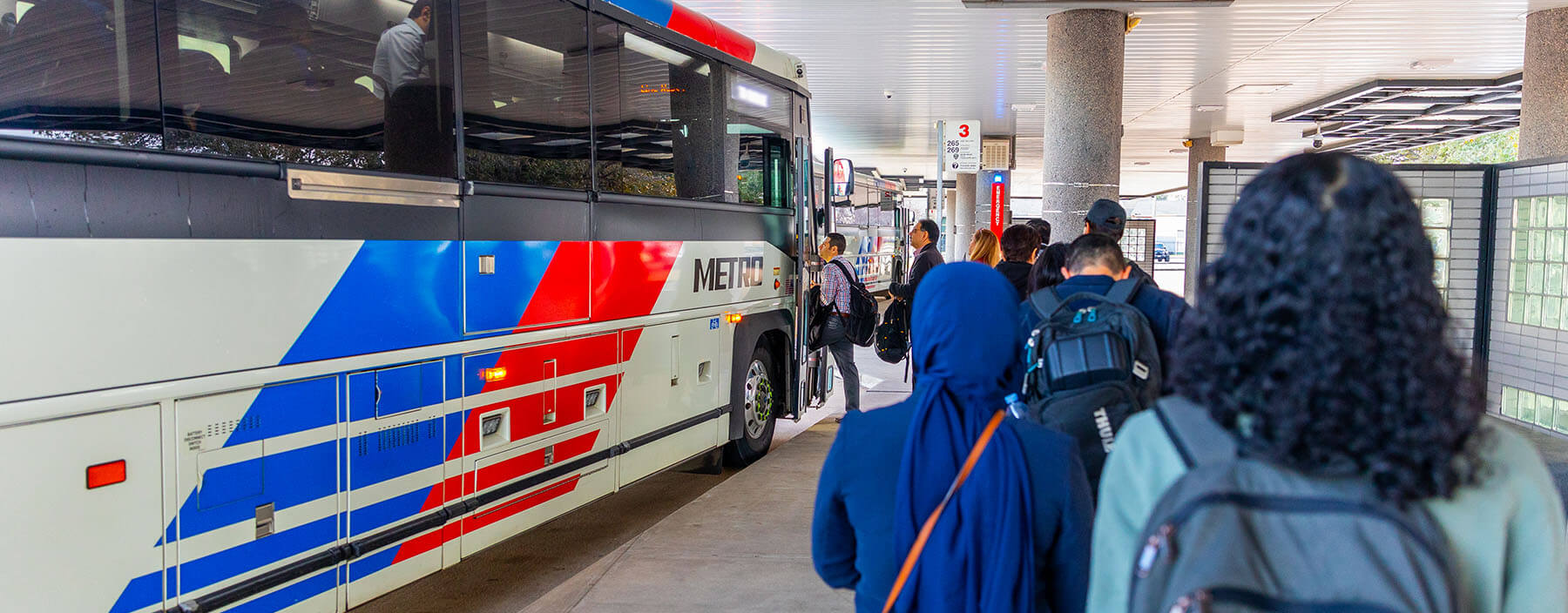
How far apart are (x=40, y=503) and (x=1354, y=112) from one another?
74.7 ft

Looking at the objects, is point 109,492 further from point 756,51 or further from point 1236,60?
point 1236,60

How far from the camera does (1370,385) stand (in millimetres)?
1388

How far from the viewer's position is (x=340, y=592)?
444 cm

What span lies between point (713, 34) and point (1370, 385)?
6.65 m

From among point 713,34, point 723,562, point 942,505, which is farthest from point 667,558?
point 942,505

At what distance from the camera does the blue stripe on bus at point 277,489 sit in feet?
12.3

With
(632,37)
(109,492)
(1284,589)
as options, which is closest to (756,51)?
(632,37)

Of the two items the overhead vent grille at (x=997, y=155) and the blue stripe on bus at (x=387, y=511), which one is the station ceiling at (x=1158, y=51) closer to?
the overhead vent grille at (x=997, y=155)

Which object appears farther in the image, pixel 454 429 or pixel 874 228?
pixel 874 228

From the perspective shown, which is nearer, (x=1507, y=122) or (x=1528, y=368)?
(x=1528, y=368)

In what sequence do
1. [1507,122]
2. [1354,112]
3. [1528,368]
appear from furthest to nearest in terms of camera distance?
[1507,122] → [1354,112] → [1528,368]

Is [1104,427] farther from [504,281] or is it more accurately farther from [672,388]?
[672,388]

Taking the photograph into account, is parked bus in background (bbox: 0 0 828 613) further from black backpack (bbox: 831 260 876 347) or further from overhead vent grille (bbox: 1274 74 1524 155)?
overhead vent grille (bbox: 1274 74 1524 155)

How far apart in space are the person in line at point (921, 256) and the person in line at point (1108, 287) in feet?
17.4
